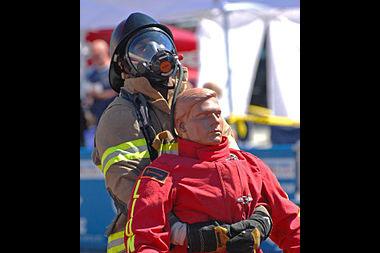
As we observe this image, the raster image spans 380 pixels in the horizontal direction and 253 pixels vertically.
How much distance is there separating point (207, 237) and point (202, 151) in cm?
40

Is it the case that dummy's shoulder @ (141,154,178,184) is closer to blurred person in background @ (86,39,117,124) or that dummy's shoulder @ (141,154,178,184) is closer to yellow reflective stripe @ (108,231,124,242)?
yellow reflective stripe @ (108,231,124,242)

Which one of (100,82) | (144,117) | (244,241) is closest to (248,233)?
(244,241)

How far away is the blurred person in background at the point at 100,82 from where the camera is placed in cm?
1209

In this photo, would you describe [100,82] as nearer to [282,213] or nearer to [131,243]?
[282,213]

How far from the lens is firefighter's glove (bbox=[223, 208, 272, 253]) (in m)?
4.12

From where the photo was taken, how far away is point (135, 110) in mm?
4547

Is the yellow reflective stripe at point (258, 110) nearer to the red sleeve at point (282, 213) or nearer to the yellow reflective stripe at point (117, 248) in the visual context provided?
the yellow reflective stripe at point (117, 248)

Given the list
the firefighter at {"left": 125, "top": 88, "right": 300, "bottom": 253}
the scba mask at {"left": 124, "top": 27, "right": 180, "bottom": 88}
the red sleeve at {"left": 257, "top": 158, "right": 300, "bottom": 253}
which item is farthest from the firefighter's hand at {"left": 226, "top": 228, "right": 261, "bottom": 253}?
the scba mask at {"left": 124, "top": 27, "right": 180, "bottom": 88}

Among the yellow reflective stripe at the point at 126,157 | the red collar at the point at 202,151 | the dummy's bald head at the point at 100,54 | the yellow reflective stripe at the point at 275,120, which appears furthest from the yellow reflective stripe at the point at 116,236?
the yellow reflective stripe at the point at 275,120

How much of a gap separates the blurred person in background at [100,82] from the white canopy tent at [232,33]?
2.88ft

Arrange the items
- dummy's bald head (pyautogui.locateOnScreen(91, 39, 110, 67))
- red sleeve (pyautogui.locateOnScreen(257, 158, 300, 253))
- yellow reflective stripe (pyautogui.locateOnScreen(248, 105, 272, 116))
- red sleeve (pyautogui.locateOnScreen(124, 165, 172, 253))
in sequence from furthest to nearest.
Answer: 1. yellow reflective stripe (pyautogui.locateOnScreen(248, 105, 272, 116))
2. dummy's bald head (pyautogui.locateOnScreen(91, 39, 110, 67))
3. red sleeve (pyautogui.locateOnScreen(257, 158, 300, 253))
4. red sleeve (pyautogui.locateOnScreen(124, 165, 172, 253))
